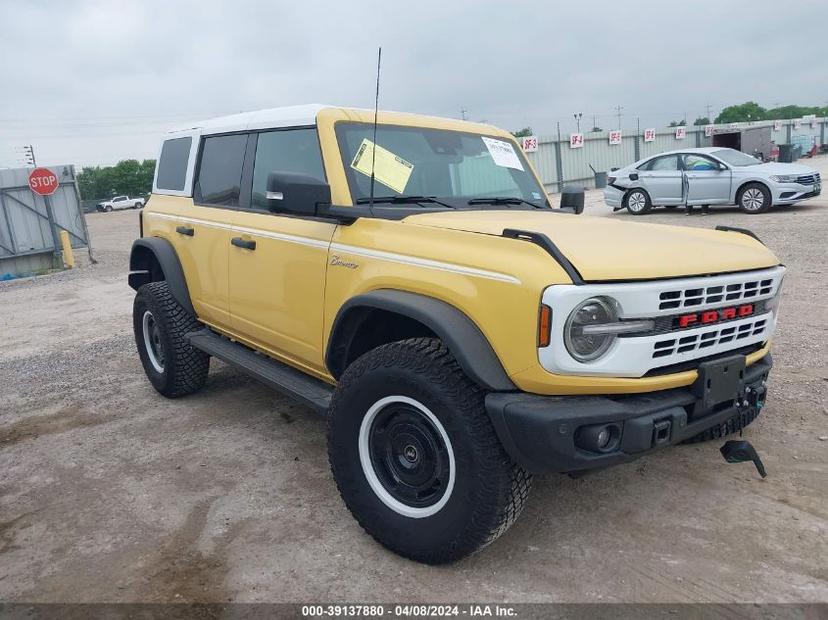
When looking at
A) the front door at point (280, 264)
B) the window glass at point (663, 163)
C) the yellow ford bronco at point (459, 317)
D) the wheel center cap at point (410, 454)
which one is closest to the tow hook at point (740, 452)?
the yellow ford bronco at point (459, 317)

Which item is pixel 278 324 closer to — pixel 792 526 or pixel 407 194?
pixel 407 194

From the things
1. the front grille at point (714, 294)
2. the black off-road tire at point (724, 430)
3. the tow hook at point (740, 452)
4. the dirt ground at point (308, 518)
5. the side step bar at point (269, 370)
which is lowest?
the dirt ground at point (308, 518)

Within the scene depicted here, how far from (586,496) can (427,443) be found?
1.09 meters

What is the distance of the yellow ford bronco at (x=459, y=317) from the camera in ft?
7.86

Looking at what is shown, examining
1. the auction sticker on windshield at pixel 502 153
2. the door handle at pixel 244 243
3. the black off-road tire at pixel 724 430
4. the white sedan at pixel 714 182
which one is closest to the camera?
the black off-road tire at pixel 724 430

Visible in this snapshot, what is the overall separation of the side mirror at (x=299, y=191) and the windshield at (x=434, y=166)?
1.02 ft

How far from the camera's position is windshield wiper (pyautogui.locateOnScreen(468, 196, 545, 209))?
367 centimetres

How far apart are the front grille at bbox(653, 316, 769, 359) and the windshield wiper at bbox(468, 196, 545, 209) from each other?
1483mm

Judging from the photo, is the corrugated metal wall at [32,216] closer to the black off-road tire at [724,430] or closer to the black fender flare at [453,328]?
the black fender flare at [453,328]

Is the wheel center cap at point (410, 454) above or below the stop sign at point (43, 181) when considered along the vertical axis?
below

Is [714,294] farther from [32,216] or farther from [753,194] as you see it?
[32,216]

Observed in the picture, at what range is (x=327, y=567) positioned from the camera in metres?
2.85

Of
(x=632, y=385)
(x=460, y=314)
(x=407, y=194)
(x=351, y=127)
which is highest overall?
(x=351, y=127)

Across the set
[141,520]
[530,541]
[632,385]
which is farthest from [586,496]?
[141,520]
